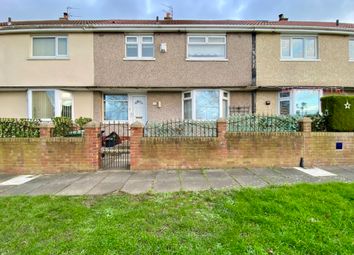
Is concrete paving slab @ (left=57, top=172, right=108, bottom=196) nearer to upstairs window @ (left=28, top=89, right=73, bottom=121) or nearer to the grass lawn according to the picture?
the grass lawn

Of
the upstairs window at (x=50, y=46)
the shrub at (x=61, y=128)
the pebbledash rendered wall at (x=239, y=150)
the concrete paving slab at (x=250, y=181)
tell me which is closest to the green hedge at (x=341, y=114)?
the pebbledash rendered wall at (x=239, y=150)

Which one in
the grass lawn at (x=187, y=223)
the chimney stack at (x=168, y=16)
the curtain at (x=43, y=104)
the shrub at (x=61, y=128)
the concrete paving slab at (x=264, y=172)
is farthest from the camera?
the chimney stack at (x=168, y=16)

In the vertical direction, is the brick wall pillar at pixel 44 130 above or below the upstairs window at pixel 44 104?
below

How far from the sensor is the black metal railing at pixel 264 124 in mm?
7672

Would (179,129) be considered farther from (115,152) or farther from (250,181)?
(115,152)

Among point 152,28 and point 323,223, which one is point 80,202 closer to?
point 323,223

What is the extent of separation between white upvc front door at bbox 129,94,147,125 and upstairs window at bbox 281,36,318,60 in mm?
7629

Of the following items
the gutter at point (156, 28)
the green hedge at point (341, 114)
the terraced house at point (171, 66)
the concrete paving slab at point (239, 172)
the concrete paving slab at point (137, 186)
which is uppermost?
the gutter at point (156, 28)

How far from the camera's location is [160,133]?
24.6 feet

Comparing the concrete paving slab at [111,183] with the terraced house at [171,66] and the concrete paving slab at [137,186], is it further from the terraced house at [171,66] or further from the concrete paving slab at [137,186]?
the terraced house at [171,66]

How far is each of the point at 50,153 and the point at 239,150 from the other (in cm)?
567

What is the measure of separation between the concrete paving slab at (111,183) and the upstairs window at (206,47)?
7.59m

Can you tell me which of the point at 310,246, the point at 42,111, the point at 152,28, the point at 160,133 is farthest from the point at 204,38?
the point at 310,246

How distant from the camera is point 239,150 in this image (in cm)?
732
